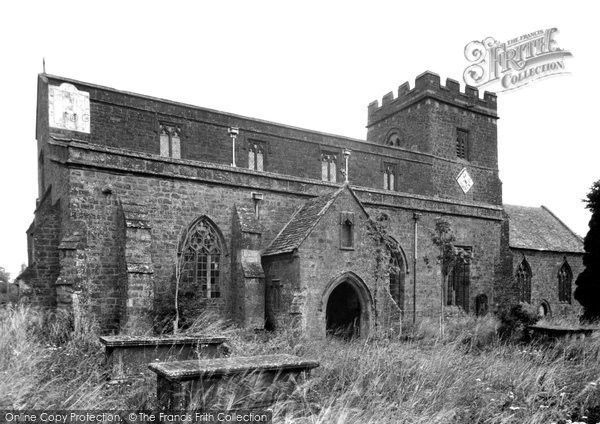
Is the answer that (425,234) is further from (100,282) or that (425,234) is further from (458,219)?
(100,282)

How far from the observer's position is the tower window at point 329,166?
82.7 ft

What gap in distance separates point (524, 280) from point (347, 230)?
1913 centimetres

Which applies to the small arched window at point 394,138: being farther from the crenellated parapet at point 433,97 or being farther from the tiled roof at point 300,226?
the tiled roof at point 300,226

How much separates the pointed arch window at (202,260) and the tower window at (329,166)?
9.85m

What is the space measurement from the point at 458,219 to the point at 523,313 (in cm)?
557

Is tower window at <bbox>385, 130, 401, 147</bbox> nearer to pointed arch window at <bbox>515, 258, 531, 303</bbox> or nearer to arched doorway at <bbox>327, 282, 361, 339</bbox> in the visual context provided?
pointed arch window at <bbox>515, 258, 531, 303</bbox>

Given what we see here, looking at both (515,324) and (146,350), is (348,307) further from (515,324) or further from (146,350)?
(146,350)

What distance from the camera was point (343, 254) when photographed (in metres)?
16.3

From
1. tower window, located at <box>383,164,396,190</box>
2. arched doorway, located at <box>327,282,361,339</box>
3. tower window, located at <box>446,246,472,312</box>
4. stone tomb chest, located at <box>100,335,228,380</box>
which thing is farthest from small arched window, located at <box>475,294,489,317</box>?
stone tomb chest, located at <box>100,335,228,380</box>

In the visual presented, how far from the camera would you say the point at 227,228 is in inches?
664

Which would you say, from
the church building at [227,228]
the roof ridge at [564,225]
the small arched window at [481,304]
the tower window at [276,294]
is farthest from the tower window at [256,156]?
the roof ridge at [564,225]

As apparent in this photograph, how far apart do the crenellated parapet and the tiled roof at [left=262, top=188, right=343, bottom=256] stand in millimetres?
14006

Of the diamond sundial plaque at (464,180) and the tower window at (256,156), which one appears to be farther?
the diamond sundial plaque at (464,180)

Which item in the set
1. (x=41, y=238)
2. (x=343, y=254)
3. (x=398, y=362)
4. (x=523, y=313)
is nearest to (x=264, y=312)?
(x=343, y=254)
